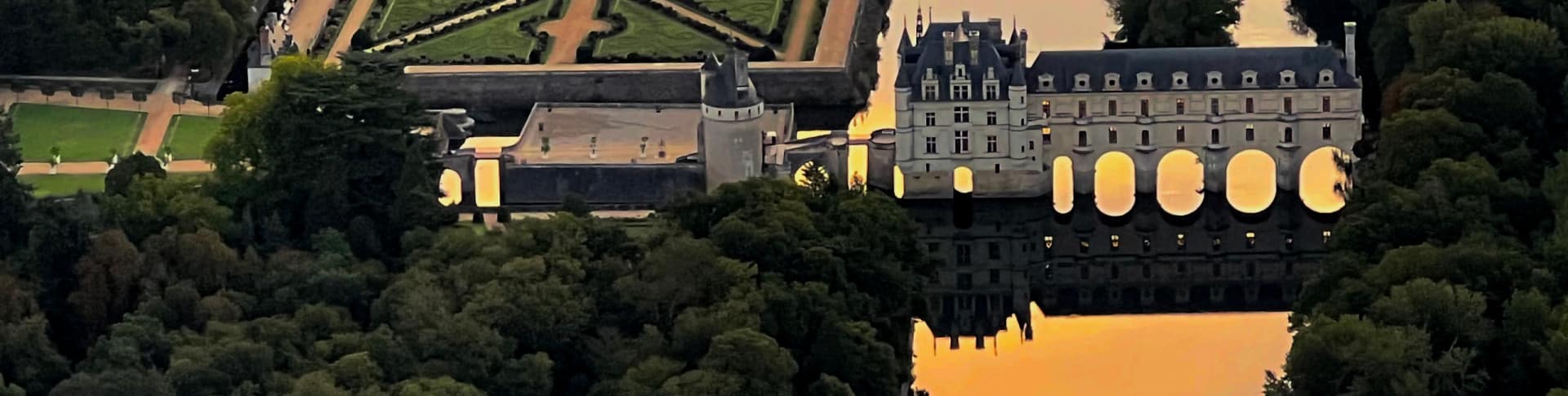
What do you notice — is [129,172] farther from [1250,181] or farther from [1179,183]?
[1250,181]

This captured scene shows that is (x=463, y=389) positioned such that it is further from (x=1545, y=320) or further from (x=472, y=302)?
(x=1545, y=320)

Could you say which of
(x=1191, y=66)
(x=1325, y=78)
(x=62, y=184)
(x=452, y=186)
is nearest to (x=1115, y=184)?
(x=1191, y=66)

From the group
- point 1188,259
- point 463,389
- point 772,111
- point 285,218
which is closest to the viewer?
point 463,389

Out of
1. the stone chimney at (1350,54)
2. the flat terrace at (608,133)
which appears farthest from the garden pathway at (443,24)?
the stone chimney at (1350,54)

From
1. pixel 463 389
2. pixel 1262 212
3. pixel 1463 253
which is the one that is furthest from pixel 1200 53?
pixel 463 389

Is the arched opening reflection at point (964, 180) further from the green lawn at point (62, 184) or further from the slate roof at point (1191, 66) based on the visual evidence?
the green lawn at point (62, 184)

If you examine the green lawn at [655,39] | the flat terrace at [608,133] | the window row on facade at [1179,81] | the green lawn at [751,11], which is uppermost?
the green lawn at [751,11]
